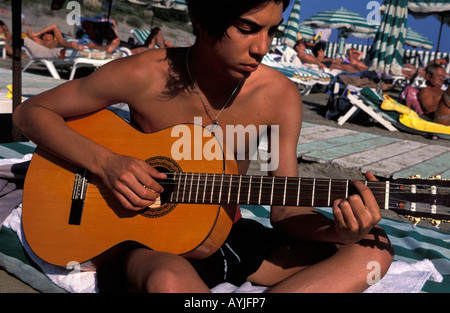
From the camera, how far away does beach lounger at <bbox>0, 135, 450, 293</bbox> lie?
1.95 meters

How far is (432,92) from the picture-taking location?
842 centimetres

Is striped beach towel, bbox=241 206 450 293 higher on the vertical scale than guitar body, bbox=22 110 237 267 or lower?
lower

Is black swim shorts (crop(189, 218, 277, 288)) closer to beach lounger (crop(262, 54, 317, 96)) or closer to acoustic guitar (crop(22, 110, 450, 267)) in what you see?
acoustic guitar (crop(22, 110, 450, 267))

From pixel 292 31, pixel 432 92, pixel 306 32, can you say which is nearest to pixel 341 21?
pixel 306 32

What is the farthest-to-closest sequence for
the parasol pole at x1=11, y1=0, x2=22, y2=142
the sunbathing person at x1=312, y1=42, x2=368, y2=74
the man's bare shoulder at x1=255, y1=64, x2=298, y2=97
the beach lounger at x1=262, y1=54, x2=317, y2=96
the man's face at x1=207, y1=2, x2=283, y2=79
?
the sunbathing person at x1=312, y1=42, x2=368, y2=74
the beach lounger at x1=262, y1=54, x2=317, y2=96
the parasol pole at x1=11, y1=0, x2=22, y2=142
the man's bare shoulder at x1=255, y1=64, x2=298, y2=97
the man's face at x1=207, y1=2, x2=283, y2=79

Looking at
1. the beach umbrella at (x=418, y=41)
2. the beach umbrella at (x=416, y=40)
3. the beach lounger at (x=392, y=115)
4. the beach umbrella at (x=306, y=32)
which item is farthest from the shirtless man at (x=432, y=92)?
the beach umbrella at (x=418, y=41)

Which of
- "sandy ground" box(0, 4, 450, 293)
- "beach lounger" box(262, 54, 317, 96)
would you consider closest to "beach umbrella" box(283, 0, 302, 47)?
"sandy ground" box(0, 4, 450, 293)

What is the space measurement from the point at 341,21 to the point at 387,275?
22.0 m

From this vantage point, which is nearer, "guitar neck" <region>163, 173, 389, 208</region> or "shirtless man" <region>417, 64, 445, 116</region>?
"guitar neck" <region>163, 173, 389, 208</region>

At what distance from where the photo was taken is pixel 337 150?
546 cm

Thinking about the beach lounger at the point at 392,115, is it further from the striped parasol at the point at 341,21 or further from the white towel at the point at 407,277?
the striped parasol at the point at 341,21

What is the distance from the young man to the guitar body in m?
0.08
